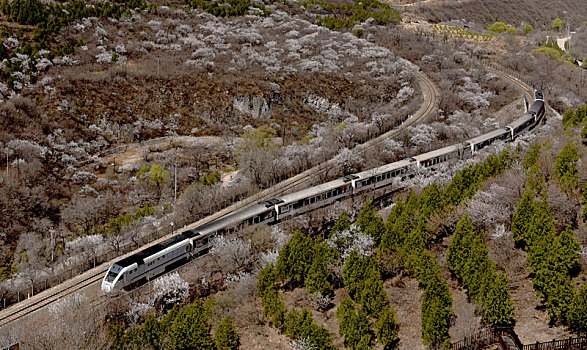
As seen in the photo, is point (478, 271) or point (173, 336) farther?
point (478, 271)

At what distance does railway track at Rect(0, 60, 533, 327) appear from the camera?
39125mm

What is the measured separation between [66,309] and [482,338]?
1053 inches

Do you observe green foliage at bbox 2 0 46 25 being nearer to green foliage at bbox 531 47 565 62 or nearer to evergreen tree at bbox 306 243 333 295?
evergreen tree at bbox 306 243 333 295

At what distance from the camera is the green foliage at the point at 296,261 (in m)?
37.6

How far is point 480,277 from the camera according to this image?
31.6 m

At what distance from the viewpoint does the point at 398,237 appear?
3891cm

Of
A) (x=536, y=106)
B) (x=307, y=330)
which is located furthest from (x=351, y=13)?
(x=307, y=330)

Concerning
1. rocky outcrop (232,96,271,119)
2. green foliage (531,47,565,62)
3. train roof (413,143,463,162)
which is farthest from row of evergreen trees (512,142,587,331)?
green foliage (531,47,565,62)

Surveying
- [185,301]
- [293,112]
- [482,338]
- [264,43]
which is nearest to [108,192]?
[185,301]

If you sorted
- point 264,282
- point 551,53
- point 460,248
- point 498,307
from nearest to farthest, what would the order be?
point 498,307 < point 460,248 < point 264,282 < point 551,53

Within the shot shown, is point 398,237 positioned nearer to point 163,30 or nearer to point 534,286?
point 534,286

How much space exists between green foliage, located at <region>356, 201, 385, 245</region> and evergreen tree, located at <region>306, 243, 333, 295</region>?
502 centimetres

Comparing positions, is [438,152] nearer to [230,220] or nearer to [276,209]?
[276,209]

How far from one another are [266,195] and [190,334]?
2806cm
